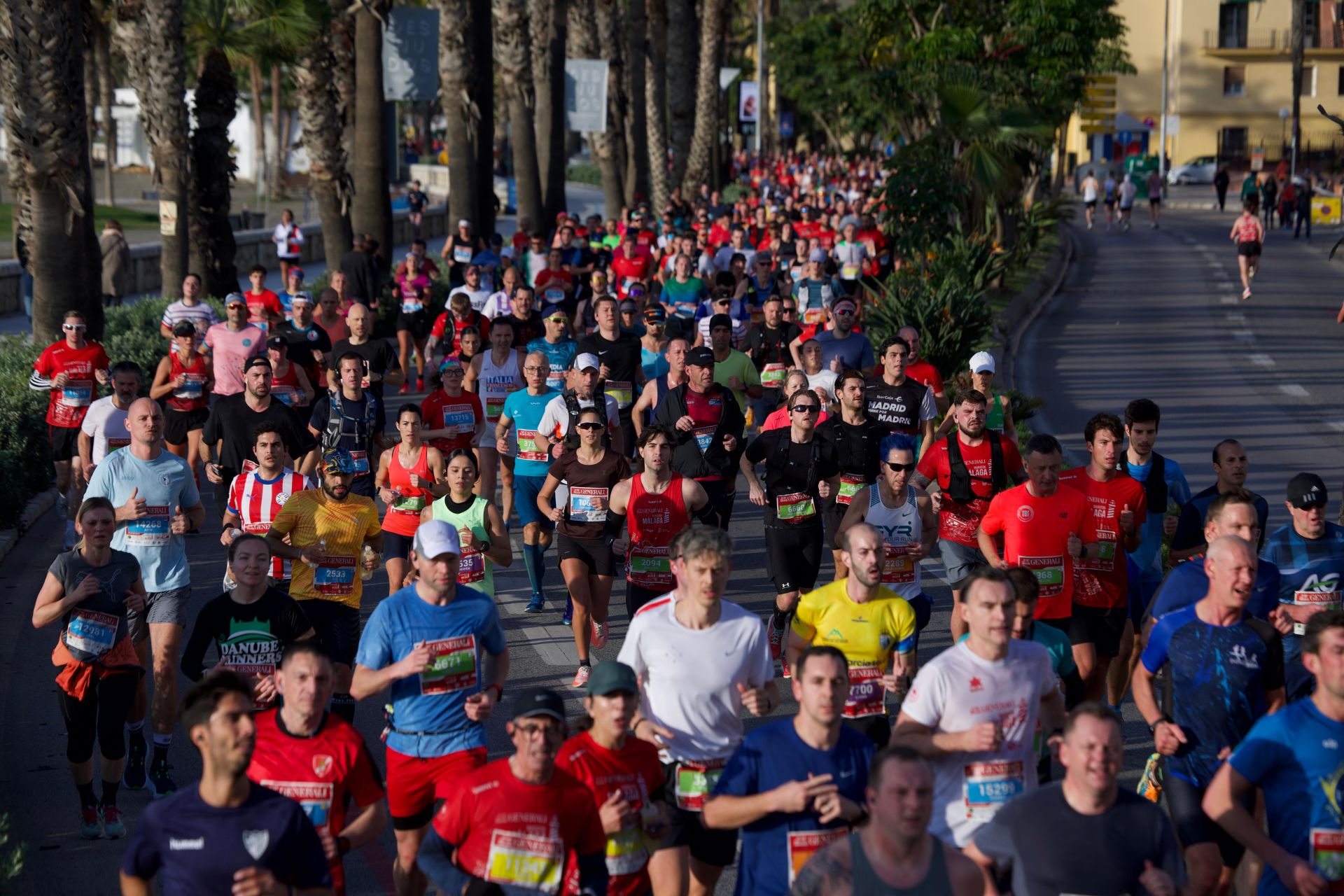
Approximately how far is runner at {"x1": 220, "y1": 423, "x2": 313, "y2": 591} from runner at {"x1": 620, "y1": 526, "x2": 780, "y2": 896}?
347 cm

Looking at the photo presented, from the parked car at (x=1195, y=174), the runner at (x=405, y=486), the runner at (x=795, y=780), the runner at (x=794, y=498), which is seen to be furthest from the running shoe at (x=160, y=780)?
the parked car at (x=1195, y=174)

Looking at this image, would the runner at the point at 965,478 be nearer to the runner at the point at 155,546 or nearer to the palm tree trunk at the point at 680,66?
the runner at the point at 155,546

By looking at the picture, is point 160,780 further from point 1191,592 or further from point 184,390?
point 184,390

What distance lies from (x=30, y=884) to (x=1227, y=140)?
85.2 meters

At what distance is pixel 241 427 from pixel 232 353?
8.71ft

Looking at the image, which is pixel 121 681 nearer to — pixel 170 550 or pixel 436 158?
pixel 170 550

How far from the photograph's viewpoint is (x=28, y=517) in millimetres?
14477

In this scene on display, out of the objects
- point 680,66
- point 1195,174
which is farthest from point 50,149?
point 1195,174

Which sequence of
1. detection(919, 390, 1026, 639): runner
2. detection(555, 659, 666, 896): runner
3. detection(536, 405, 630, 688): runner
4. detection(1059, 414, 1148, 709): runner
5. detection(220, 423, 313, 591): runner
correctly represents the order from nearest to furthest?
detection(555, 659, 666, 896): runner → detection(1059, 414, 1148, 709): runner → detection(220, 423, 313, 591): runner → detection(919, 390, 1026, 639): runner → detection(536, 405, 630, 688): runner

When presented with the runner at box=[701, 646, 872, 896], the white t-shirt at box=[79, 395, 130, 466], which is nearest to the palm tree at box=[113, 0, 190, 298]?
the white t-shirt at box=[79, 395, 130, 466]

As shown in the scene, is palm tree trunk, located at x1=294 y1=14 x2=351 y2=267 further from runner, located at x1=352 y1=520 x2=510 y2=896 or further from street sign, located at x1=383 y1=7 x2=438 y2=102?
runner, located at x1=352 y1=520 x2=510 y2=896

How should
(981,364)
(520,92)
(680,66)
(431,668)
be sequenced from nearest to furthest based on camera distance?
(431,668), (981,364), (520,92), (680,66)

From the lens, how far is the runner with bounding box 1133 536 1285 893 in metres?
6.51

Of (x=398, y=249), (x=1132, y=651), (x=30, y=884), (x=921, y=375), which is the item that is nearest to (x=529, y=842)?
(x=30, y=884)
